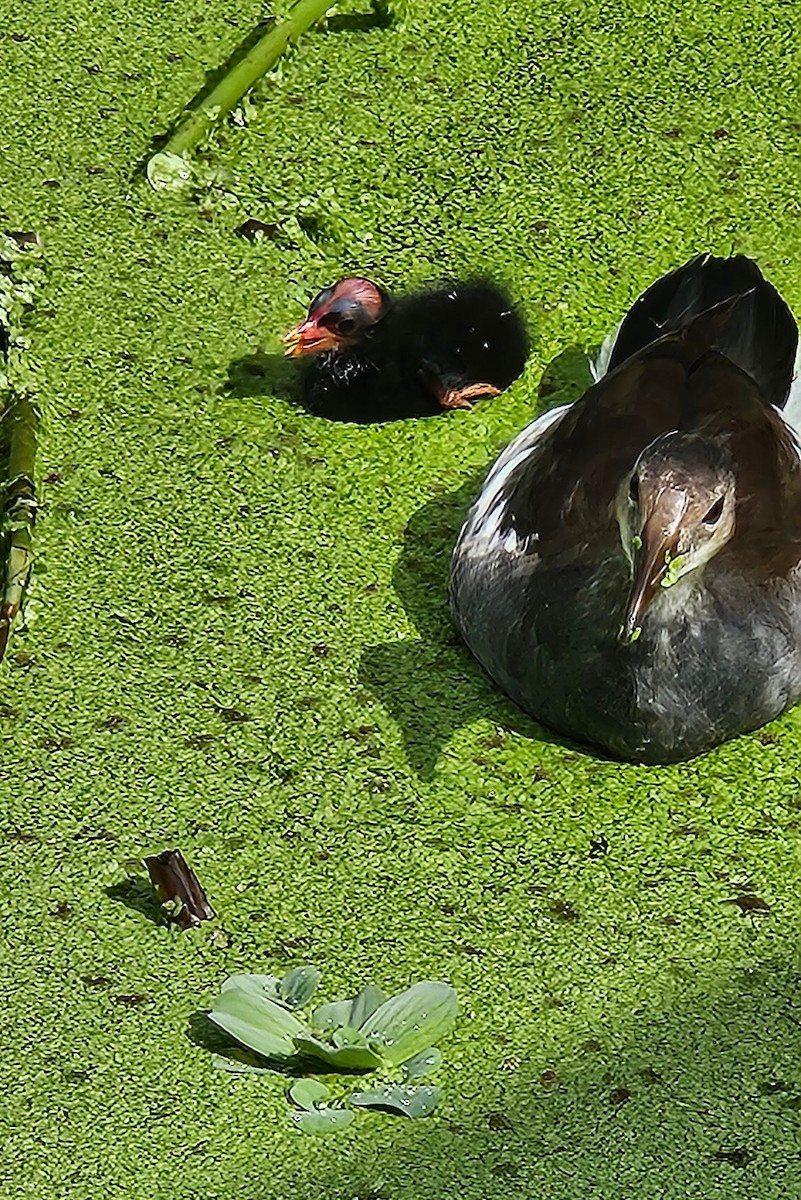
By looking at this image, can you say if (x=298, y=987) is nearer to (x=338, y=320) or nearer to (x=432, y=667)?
(x=432, y=667)

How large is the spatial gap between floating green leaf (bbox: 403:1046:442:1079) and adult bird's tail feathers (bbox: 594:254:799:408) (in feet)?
2.83

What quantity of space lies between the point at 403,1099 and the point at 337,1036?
0.09 m

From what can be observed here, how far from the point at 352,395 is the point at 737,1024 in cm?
103

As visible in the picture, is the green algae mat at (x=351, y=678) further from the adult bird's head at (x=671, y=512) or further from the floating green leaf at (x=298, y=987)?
the adult bird's head at (x=671, y=512)

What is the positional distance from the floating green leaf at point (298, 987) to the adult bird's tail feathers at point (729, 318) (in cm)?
84

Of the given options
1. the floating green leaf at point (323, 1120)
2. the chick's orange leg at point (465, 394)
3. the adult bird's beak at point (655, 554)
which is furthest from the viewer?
the chick's orange leg at point (465, 394)

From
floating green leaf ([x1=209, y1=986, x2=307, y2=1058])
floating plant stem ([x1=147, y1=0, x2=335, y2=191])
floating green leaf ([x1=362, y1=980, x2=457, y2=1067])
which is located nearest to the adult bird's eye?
floating green leaf ([x1=362, y1=980, x2=457, y2=1067])

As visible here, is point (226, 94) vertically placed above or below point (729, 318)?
below

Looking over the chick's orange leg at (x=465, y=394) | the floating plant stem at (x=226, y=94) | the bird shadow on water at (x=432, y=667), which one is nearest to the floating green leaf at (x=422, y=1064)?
the bird shadow on water at (x=432, y=667)

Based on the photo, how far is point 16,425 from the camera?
8.37ft

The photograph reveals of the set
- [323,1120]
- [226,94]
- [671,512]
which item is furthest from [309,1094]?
[226,94]

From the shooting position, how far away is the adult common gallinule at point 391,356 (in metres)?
2.61

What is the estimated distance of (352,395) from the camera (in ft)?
8.59

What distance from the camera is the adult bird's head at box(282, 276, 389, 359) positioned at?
2.62 m
